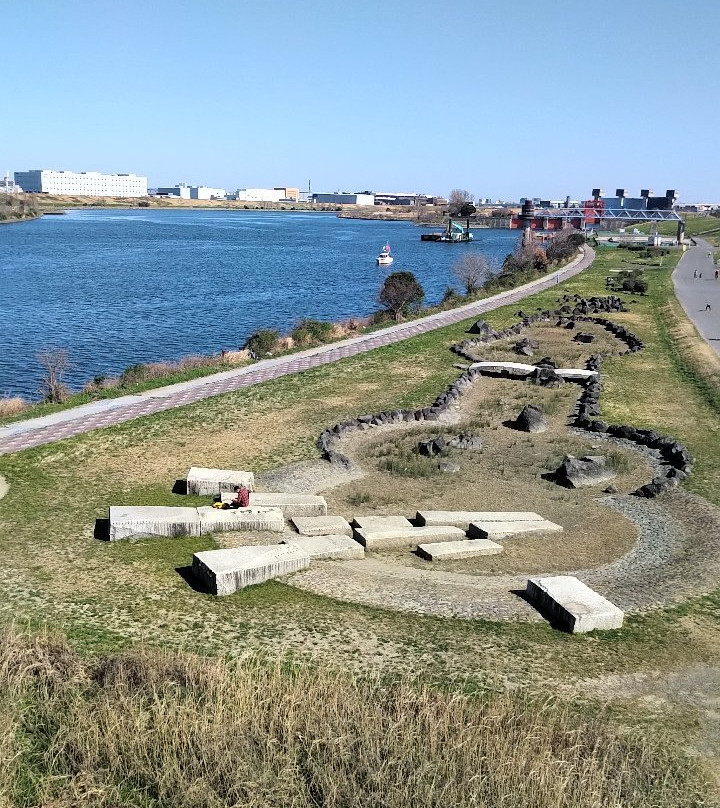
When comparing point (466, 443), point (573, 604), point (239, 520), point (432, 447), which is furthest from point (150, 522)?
point (466, 443)

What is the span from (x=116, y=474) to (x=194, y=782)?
994 centimetres

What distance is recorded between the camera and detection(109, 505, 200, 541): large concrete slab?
504 inches

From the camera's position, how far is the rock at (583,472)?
16.6 metres

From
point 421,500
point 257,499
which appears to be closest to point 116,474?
point 257,499

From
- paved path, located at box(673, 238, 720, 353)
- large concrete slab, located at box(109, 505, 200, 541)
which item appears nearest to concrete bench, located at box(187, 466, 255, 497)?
large concrete slab, located at box(109, 505, 200, 541)

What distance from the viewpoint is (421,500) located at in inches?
607

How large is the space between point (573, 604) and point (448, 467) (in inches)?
257

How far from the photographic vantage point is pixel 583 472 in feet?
54.6

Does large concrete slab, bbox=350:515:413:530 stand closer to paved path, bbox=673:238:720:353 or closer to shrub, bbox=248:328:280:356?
shrub, bbox=248:328:280:356

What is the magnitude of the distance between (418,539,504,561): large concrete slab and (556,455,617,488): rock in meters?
4.00

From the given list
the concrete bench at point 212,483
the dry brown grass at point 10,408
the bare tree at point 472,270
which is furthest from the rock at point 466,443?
the bare tree at point 472,270

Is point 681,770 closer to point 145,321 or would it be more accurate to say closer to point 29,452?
point 29,452

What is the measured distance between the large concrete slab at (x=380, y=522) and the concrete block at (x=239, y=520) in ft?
4.16

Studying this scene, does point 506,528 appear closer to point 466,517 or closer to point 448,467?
point 466,517
